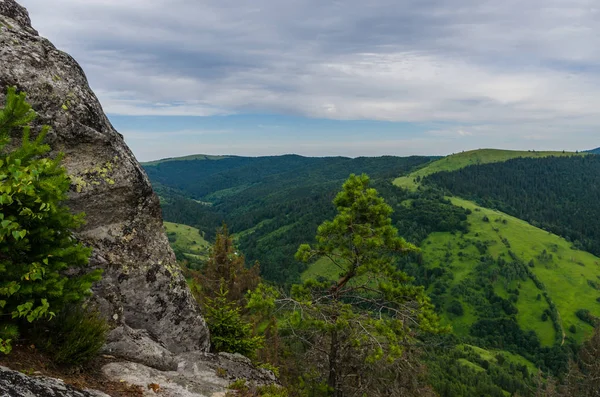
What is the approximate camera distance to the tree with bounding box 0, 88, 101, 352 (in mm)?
5500

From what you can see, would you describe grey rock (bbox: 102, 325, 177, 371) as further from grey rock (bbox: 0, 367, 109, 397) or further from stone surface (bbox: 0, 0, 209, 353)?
grey rock (bbox: 0, 367, 109, 397)

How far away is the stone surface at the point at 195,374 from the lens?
8578 millimetres

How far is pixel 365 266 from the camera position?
15.7 m

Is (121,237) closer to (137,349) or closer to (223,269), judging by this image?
(137,349)

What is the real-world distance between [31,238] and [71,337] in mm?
2385

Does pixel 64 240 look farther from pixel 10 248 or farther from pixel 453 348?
pixel 453 348

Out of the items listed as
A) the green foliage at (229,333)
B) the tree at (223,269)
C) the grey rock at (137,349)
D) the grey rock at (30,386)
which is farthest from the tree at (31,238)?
the tree at (223,269)

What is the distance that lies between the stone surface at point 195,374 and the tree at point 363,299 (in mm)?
3050

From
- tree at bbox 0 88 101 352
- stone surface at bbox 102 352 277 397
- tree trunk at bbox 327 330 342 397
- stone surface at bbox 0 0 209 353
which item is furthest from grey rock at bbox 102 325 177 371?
tree trunk at bbox 327 330 342 397

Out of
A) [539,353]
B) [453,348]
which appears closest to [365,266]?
[453,348]

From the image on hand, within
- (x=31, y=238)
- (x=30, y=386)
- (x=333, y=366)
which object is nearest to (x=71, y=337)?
(x=30, y=386)

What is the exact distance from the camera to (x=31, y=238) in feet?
20.0

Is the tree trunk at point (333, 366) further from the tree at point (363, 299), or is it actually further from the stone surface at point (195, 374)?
the stone surface at point (195, 374)

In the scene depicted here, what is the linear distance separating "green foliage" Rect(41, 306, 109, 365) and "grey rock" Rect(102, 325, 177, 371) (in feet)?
5.69
